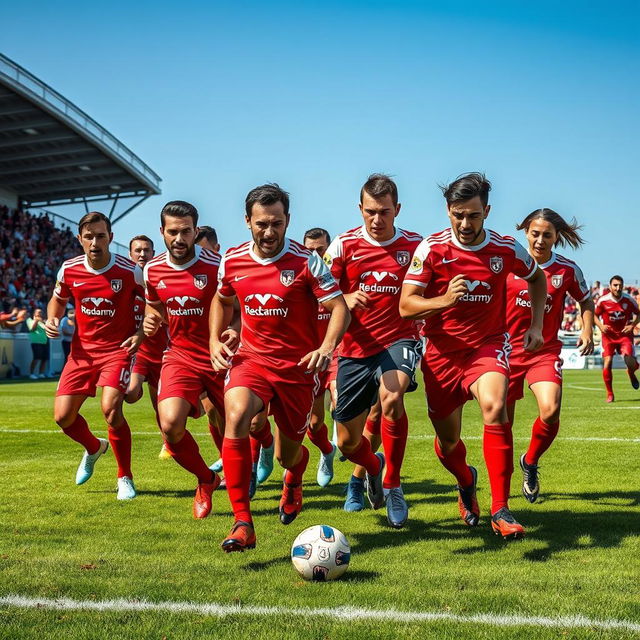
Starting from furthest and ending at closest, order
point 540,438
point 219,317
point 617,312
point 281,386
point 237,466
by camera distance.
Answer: point 617,312 < point 540,438 < point 219,317 < point 281,386 < point 237,466

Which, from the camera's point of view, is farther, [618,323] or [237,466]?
[618,323]

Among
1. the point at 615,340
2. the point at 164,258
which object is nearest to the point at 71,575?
the point at 164,258

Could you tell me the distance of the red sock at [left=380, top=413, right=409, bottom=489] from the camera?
6.02m

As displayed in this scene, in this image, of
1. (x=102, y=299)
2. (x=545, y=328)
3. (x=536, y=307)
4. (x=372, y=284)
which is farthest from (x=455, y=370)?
(x=102, y=299)

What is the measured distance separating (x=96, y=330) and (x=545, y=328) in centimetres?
398

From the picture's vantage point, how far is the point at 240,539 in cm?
471

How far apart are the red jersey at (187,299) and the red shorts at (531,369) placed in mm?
2569

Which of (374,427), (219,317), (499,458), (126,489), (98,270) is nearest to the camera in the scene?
(499,458)

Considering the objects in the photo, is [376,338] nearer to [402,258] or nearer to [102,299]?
[402,258]

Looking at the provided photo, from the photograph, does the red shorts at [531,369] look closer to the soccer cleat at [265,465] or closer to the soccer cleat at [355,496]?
the soccer cleat at [355,496]

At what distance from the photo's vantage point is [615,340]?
732 inches

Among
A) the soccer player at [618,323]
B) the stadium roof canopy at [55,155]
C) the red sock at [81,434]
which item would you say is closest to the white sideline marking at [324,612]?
A: the red sock at [81,434]

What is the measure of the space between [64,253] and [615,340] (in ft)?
105

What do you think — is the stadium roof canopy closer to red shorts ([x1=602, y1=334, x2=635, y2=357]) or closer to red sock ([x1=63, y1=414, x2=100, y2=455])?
red shorts ([x1=602, y1=334, x2=635, y2=357])
